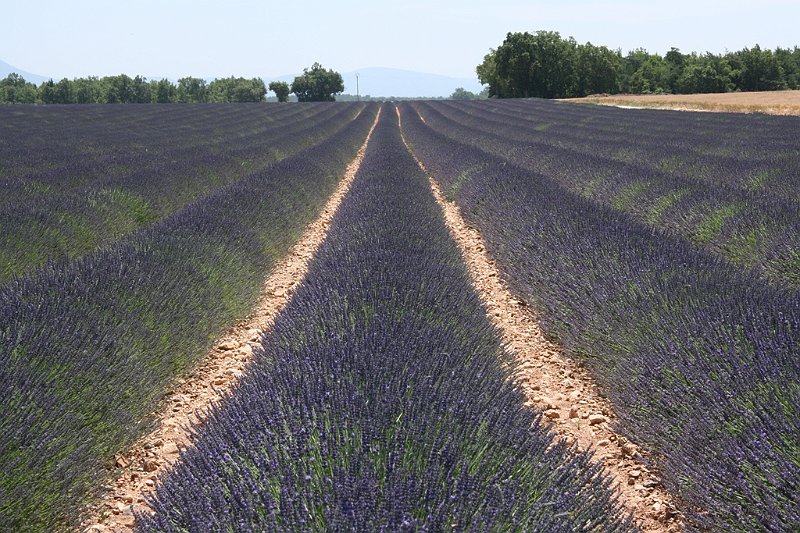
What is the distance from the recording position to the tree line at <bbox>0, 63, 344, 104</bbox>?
199 feet

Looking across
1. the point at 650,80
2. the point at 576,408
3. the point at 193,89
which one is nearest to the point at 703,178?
the point at 576,408

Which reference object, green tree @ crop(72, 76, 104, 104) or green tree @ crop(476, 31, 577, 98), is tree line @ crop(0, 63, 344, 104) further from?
green tree @ crop(476, 31, 577, 98)

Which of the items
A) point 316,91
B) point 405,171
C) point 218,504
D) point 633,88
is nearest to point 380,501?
point 218,504

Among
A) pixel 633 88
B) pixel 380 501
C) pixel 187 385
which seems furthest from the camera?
pixel 633 88

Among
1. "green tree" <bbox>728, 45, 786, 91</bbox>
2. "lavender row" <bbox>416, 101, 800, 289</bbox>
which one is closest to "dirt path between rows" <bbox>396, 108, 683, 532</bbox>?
"lavender row" <bbox>416, 101, 800, 289</bbox>

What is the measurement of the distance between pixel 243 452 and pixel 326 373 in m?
0.51

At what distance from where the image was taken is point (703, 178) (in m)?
8.66

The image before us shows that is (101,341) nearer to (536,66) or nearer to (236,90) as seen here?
(536,66)

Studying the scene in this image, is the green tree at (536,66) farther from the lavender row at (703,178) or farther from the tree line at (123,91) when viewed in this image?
the lavender row at (703,178)

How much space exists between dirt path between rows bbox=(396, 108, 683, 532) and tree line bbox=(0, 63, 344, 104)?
64.0 meters

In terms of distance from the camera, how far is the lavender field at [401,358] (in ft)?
6.20

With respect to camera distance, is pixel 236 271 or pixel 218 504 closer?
pixel 218 504

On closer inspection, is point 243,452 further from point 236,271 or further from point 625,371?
point 236,271

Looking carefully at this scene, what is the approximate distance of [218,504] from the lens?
71.4 inches
